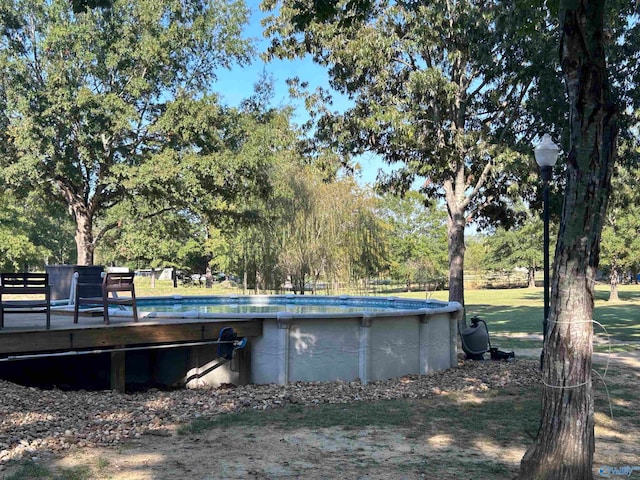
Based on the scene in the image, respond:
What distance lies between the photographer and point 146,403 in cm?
741

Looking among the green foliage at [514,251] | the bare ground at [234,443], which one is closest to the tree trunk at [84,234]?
the bare ground at [234,443]

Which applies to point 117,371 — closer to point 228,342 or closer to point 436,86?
point 228,342

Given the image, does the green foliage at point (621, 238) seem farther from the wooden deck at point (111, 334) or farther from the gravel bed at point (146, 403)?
the wooden deck at point (111, 334)

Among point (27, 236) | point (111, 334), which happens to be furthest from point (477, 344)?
point (27, 236)

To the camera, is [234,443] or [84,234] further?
[84,234]

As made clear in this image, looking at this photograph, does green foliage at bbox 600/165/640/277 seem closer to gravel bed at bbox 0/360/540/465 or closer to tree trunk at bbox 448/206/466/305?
tree trunk at bbox 448/206/466/305

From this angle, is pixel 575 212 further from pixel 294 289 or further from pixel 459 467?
pixel 294 289

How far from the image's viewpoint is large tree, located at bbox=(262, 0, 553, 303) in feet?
42.4

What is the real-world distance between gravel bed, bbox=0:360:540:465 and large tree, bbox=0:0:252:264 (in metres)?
12.0

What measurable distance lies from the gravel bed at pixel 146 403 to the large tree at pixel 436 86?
5398 millimetres

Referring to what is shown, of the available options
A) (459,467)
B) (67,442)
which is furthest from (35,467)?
(459,467)

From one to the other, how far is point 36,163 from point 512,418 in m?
16.3

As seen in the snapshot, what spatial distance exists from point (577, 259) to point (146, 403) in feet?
17.4

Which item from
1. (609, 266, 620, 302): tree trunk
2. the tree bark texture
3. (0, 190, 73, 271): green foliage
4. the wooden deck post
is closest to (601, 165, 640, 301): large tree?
(609, 266, 620, 302): tree trunk
